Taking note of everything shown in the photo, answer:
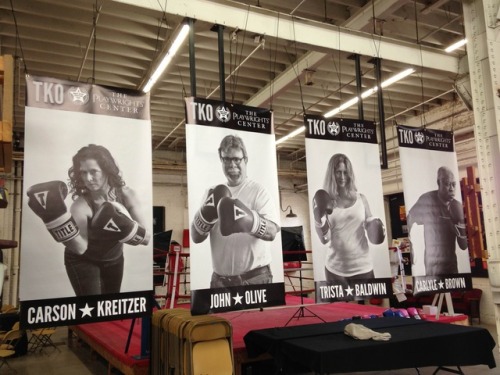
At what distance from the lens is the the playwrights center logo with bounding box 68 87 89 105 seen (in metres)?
3.25

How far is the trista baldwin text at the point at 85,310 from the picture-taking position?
2928 mm

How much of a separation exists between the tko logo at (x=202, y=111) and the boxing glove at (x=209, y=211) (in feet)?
1.95

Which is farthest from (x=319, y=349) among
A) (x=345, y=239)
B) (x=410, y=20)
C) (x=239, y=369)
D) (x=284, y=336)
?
(x=410, y=20)

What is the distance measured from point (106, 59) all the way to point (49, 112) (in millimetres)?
4989

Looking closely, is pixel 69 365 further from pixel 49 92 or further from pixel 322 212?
pixel 49 92

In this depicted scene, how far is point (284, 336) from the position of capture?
13.4 feet

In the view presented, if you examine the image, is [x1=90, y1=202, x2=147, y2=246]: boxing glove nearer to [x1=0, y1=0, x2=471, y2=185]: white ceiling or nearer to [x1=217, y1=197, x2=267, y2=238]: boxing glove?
[x1=217, y1=197, x2=267, y2=238]: boxing glove

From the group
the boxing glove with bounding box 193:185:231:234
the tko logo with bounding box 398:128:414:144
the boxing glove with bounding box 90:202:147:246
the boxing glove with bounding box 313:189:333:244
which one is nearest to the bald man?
the tko logo with bounding box 398:128:414:144

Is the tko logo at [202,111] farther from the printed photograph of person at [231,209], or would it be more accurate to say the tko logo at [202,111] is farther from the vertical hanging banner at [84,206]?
the vertical hanging banner at [84,206]

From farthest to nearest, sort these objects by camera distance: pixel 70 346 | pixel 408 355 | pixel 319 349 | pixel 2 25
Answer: pixel 70 346
pixel 2 25
pixel 408 355
pixel 319 349

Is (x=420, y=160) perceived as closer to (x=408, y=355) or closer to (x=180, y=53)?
(x=408, y=355)

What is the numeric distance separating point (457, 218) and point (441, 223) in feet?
0.89

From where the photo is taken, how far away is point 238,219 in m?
3.73

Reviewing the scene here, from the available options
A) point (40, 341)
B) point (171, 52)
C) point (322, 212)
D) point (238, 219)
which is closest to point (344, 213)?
point (322, 212)
